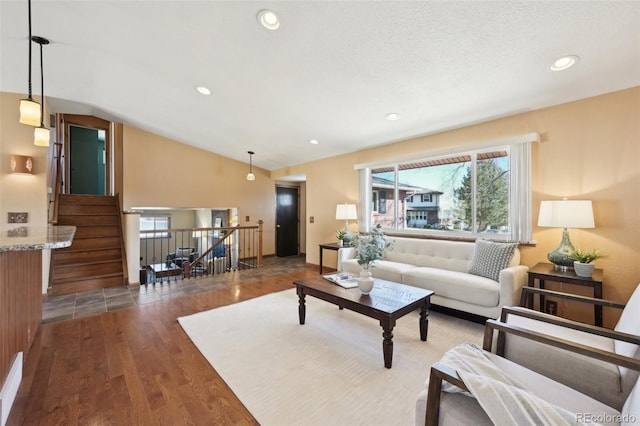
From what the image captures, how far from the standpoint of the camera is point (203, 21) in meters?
2.19

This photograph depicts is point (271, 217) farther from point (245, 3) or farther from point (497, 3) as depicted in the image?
point (497, 3)

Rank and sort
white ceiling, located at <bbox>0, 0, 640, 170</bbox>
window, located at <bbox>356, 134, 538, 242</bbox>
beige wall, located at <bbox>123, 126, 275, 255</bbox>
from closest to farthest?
white ceiling, located at <bbox>0, 0, 640, 170</bbox>, window, located at <bbox>356, 134, 538, 242</bbox>, beige wall, located at <bbox>123, 126, 275, 255</bbox>

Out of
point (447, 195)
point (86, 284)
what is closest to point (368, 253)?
point (447, 195)

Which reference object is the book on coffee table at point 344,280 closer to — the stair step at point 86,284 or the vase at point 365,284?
the vase at point 365,284

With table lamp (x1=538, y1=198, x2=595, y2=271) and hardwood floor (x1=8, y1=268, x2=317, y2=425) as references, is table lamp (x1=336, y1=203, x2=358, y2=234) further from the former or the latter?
hardwood floor (x1=8, y1=268, x2=317, y2=425)

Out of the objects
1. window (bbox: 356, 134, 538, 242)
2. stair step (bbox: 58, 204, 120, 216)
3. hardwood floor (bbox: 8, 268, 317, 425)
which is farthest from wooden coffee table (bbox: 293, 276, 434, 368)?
stair step (bbox: 58, 204, 120, 216)

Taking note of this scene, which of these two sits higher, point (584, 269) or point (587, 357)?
point (584, 269)

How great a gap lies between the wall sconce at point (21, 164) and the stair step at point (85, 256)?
139 centimetres

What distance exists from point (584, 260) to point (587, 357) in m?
1.65

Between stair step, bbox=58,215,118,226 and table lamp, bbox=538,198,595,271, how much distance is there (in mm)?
6889

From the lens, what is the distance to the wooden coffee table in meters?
2.06

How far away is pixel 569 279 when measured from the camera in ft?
7.92

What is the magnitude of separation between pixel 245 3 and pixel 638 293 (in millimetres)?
3226

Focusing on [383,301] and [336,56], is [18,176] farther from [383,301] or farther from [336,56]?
[383,301]
